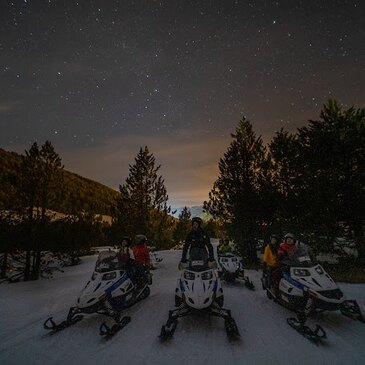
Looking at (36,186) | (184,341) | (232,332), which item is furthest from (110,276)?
(36,186)

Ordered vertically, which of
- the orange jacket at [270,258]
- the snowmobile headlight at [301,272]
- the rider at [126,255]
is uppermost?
the rider at [126,255]

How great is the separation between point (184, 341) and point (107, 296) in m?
2.33

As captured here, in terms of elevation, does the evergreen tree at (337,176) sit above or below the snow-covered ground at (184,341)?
above

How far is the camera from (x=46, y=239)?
17.0 meters

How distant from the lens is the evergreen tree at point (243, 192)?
19094 millimetres

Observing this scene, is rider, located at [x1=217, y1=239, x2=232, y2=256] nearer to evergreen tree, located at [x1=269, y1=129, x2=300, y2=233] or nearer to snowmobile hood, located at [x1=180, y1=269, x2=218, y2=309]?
evergreen tree, located at [x1=269, y1=129, x2=300, y2=233]

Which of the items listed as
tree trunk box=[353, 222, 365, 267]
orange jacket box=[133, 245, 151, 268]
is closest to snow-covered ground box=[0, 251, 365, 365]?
orange jacket box=[133, 245, 151, 268]

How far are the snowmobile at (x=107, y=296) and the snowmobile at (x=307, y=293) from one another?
4.16 m

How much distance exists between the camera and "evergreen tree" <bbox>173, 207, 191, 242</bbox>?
183ft

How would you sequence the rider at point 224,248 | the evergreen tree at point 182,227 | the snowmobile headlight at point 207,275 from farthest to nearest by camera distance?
the evergreen tree at point 182,227 < the rider at point 224,248 < the snowmobile headlight at point 207,275

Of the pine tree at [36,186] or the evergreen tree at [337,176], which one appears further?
the pine tree at [36,186]

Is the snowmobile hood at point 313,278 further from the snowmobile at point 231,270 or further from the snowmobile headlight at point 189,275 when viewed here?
the snowmobile at point 231,270

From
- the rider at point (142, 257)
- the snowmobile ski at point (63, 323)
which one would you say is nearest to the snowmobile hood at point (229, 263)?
the rider at point (142, 257)

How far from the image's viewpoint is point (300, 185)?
16.8 m
